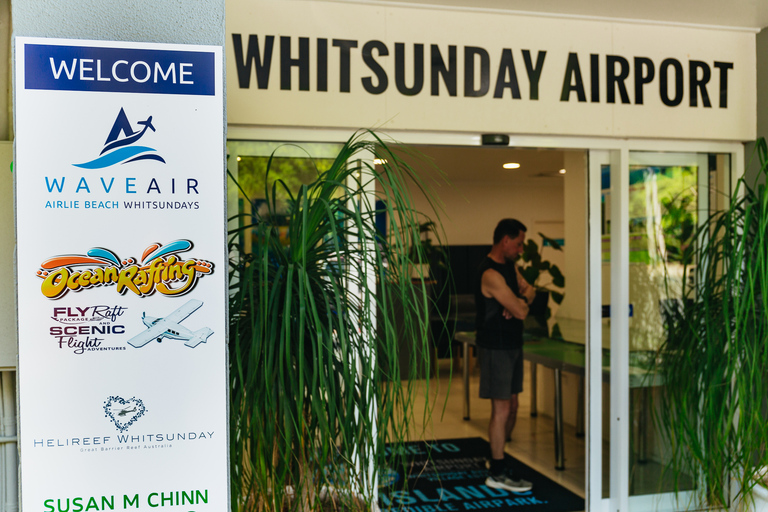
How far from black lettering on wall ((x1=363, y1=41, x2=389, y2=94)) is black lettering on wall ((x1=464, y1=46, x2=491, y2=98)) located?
0.40 m

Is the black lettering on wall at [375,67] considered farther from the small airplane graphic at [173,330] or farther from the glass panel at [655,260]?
the small airplane graphic at [173,330]

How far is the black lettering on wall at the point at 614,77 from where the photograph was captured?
3.64 m

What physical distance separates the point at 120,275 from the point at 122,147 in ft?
1.06

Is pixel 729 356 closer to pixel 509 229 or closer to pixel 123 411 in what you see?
pixel 509 229

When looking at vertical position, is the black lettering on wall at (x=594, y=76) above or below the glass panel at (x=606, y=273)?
above

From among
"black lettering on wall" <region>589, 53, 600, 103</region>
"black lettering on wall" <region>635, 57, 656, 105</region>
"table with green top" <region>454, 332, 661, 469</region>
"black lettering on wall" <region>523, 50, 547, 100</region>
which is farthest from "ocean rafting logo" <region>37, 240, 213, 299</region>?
"black lettering on wall" <region>635, 57, 656, 105</region>

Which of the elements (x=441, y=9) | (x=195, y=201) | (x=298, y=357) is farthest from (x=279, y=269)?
(x=441, y=9)

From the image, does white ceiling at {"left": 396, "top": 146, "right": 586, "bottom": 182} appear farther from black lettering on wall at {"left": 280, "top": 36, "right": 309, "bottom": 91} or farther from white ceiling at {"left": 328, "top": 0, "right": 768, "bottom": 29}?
black lettering on wall at {"left": 280, "top": 36, "right": 309, "bottom": 91}

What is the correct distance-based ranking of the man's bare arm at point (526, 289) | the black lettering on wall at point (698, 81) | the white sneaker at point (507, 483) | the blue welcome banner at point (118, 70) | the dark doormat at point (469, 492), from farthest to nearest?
1. the man's bare arm at point (526, 289)
2. the white sneaker at point (507, 483)
3. the dark doormat at point (469, 492)
4. the black lettering on wall at point (698, 81)
5. the blue welcome banner at point (118, 70)

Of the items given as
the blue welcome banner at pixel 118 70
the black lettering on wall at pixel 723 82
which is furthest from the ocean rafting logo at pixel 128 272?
the black lettering on wall at pixel 723 82

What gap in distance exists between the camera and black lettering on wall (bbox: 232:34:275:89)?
3.22m

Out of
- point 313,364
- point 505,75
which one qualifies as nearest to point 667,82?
point 505,75

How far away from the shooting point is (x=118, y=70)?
179cm

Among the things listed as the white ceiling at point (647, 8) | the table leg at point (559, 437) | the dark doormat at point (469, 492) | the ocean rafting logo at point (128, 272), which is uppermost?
the white ceiling at point (647, 8)
